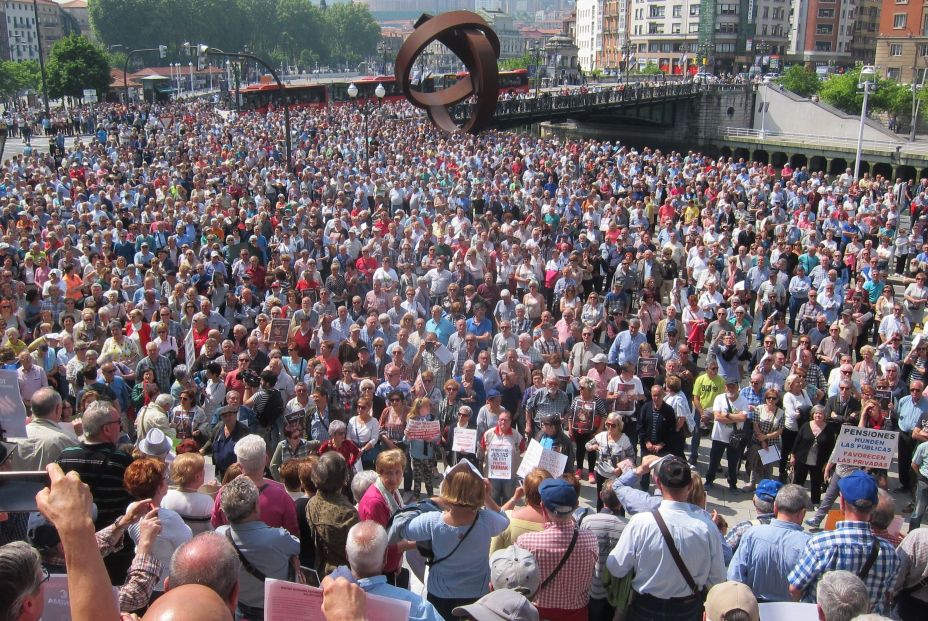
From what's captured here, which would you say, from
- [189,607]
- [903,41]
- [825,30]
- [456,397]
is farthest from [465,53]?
[825,30]

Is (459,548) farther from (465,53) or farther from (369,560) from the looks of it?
(465,53)

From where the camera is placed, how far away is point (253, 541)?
4242 mm

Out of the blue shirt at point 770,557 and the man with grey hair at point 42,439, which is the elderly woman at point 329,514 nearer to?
the man with grey hair at point 42,439

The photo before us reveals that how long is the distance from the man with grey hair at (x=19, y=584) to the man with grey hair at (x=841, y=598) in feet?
10.2

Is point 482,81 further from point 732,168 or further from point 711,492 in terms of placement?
point 711,492

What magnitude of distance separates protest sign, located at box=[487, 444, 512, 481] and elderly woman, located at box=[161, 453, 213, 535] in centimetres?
297

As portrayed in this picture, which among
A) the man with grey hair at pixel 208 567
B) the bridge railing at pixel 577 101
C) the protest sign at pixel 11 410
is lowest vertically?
the protest sign at pixel 11 410

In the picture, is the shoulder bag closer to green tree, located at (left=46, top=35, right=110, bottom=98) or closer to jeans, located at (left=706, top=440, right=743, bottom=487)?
jeans, located at (left=706, top=440, right=743, bottom=487)

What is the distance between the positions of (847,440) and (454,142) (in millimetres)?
24662

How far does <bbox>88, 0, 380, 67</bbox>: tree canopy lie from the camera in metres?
117

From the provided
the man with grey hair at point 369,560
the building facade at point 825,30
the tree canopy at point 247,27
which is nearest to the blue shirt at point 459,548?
the man with grey hair at point 369,560

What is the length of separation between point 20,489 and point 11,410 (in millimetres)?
2928

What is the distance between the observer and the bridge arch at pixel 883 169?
145ft

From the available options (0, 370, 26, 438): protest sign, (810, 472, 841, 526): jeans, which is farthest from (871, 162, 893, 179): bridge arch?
(0, 370, 26, 438): protest sign
